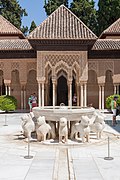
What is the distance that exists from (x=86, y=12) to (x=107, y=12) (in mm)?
4073

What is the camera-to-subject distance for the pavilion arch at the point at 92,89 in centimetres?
2242

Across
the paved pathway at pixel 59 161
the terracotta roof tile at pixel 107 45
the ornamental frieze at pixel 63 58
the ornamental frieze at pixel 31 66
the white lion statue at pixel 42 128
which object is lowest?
the paved pathway at pixel 59 161

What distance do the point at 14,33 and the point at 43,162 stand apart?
2138cm

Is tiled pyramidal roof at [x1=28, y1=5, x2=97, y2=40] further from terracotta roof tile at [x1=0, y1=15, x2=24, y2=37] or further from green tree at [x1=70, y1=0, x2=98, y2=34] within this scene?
green tree at [x1=70, y1=0, x2=98, y2=34]

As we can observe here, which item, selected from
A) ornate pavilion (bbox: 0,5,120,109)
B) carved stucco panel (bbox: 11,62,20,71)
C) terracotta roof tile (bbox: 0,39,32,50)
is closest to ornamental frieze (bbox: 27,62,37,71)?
ornate pavilion (bbox: 0,5,120,109)

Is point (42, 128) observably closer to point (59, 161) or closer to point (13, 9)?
point (59, 161)

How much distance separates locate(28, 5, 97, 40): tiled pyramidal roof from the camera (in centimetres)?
1864

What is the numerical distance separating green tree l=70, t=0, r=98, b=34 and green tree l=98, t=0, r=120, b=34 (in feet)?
6.14

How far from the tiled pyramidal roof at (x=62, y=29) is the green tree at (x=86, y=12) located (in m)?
16.0

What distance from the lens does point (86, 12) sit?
36.6 meters

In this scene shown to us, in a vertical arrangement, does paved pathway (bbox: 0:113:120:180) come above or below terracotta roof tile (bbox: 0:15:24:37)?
below

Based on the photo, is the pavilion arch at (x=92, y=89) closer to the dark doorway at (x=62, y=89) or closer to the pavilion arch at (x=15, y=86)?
the dark doorway at (x=62, y=89)

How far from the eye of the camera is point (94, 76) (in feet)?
73.6

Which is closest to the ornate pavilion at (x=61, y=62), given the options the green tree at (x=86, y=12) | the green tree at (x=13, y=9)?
the green tree at (x=86, y=12)
